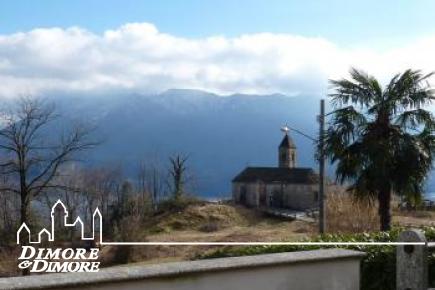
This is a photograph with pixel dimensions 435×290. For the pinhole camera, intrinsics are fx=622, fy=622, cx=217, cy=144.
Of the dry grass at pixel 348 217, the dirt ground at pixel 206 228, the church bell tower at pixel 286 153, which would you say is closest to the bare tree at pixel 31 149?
the dirt ground at pixel 206 228

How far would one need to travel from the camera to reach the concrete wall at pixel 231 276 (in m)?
5.41

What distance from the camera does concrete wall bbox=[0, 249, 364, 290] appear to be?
541cm

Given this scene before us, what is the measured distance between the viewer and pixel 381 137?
57.3 feet

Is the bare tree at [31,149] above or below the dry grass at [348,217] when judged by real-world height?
above

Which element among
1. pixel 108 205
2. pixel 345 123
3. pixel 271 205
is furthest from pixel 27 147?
pixel 271 205

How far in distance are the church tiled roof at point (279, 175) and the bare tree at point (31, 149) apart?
4143cm

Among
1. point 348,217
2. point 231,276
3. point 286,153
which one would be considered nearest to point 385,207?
point 348,217

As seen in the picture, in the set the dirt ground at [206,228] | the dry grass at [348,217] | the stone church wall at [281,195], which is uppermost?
the dry grass at [348,217]

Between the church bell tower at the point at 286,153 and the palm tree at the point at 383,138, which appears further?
the church bell tower at the point at 286,153

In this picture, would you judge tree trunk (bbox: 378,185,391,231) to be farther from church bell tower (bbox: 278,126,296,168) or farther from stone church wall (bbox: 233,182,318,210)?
church bell tower (bbox: 278,126,296,168)

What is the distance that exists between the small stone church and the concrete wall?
59.6 m

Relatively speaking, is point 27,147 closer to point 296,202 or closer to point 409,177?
point 409,177

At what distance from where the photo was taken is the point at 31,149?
1056 inches

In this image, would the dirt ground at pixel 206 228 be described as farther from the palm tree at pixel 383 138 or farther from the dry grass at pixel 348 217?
the palm tree at pixel 383 138
